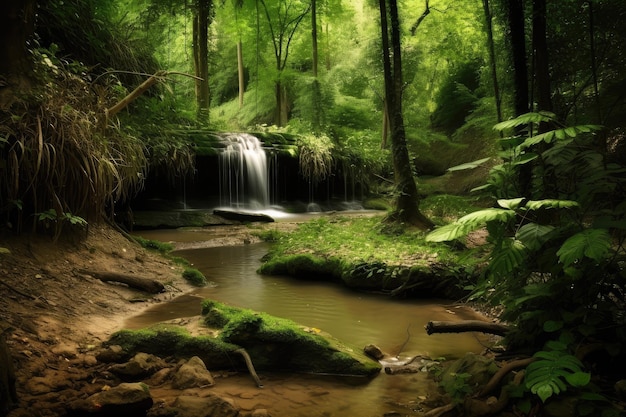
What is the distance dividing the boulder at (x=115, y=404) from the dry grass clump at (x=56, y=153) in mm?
2550

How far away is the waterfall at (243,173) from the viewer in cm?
1416

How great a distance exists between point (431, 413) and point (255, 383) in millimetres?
1244

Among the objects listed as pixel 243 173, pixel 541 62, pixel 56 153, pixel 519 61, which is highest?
pixel 243 173

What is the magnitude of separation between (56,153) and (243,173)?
9.87m

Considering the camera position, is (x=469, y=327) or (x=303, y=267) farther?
(x=303, y=267)

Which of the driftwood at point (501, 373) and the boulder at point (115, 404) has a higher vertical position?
the driftwood at point (501, 373)

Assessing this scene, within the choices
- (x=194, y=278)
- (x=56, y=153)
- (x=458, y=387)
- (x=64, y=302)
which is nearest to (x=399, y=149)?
(x=194, y=278)

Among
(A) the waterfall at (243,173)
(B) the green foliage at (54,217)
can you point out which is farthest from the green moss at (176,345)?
(A) the waterfall at (243,173)

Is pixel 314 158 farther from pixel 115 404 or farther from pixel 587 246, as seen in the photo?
pixel 587 246

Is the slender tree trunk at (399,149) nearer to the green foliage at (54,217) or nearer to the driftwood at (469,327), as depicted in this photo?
the driftwood at (469,327)

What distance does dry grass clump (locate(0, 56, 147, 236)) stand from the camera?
4461 mm

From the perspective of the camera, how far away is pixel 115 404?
8.39ft

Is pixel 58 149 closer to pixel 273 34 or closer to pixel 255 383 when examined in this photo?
pixel 255 383

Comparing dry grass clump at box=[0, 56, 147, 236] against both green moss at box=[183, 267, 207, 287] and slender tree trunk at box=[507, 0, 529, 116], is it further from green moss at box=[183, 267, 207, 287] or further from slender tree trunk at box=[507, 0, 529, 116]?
slender tree trunk at box=[507, 0, 529, 116]
